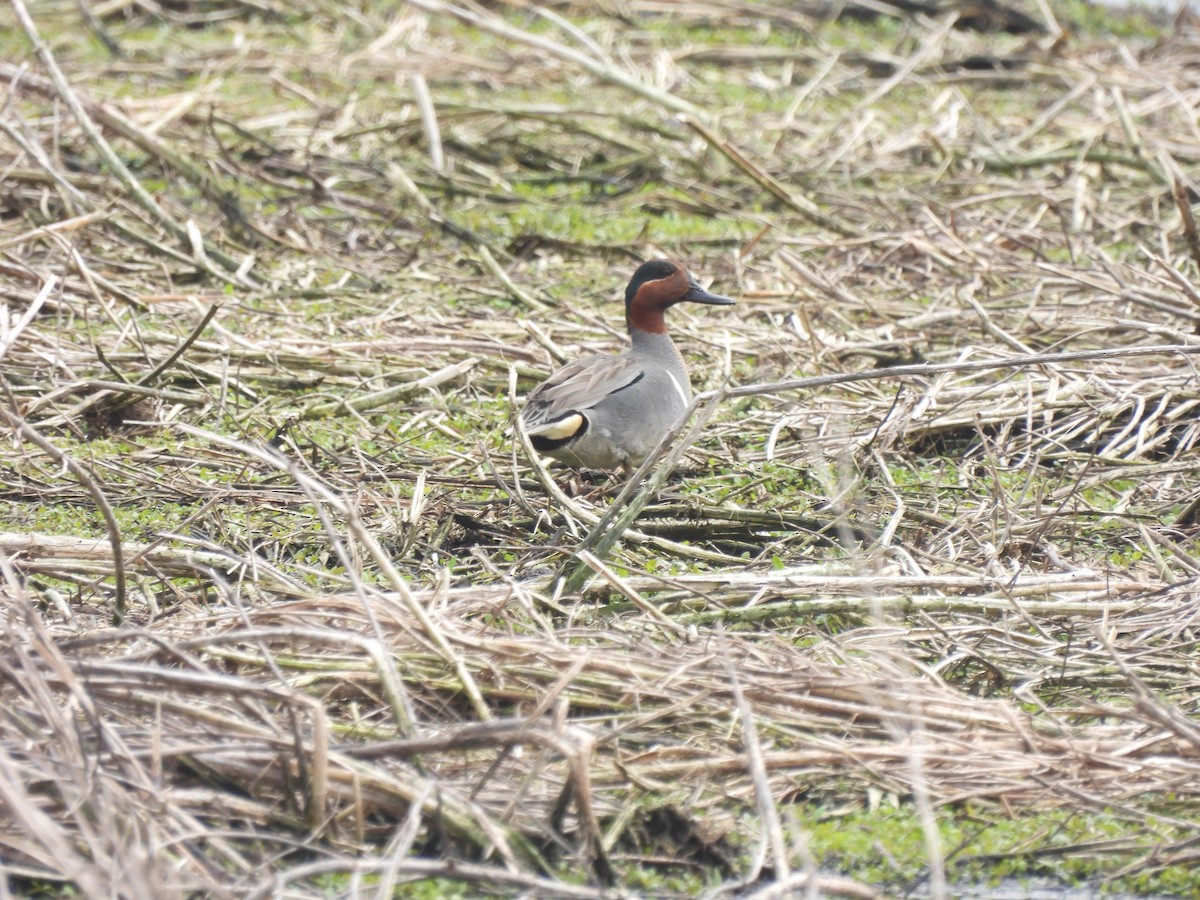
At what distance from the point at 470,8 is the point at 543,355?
6037 millimetres

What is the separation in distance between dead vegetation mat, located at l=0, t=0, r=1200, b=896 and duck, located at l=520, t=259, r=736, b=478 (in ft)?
0.57

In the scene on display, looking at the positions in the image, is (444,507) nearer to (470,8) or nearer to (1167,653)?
(1167,653)

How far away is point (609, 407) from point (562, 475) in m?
0.47

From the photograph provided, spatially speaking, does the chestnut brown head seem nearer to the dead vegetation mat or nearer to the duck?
the duck

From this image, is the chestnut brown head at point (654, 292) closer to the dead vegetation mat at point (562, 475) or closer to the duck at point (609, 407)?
the duck at point (609, 407)

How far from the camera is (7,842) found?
2553mm

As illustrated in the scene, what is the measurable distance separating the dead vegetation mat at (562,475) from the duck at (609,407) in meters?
0.17

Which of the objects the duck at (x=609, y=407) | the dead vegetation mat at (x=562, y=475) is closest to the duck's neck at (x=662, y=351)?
the duck at (x=609, y=407)

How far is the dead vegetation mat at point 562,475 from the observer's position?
2.79 metres

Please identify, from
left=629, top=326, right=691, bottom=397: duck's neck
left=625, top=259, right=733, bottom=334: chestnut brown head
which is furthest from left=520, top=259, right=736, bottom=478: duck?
left=625, top=259, right=733, bottom=334: chestnut brown head

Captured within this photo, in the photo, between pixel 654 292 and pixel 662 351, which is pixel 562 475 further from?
pixel 654 292

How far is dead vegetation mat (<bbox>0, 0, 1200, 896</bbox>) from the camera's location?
2.79 meters

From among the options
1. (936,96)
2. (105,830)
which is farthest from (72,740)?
(936,96)

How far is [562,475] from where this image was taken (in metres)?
5.24
